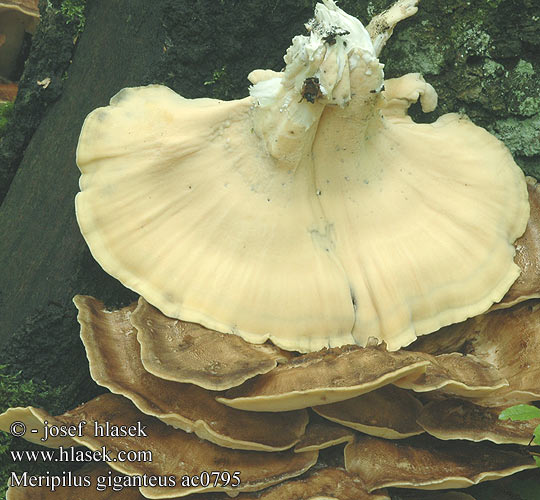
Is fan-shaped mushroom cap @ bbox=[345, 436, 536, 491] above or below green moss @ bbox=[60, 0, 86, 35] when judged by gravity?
below

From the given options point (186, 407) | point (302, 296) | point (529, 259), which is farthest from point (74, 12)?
point (529, 259)

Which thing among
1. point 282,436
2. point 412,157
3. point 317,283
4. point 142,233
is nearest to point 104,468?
point 282,436

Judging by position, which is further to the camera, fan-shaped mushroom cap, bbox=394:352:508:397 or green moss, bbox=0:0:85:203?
green moss, bbox=0:0:85:203

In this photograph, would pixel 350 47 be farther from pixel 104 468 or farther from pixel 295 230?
pixel 104 468

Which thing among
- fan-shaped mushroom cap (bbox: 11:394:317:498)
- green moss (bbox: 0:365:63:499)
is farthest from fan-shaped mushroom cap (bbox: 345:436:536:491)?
green moss (bbox: 0:365:63:499)

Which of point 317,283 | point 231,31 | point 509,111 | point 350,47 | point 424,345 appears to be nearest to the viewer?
point 350,47

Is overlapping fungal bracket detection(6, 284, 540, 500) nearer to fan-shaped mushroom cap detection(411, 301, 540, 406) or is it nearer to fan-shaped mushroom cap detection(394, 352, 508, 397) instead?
fan-shaped mushroom cap detection(394, 352, 508, 397)

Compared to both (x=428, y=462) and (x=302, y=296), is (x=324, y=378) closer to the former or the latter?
(x=302, y=296)
